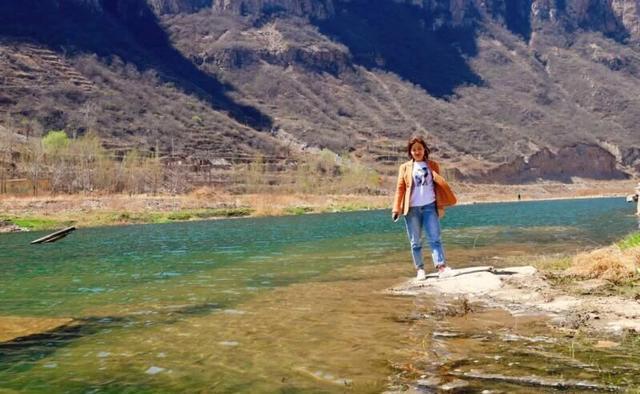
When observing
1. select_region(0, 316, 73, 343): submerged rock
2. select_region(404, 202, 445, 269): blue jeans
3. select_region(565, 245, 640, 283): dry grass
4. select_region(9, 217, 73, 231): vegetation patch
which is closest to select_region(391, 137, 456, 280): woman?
select_region(404, 202, 445, 269): blue jeans

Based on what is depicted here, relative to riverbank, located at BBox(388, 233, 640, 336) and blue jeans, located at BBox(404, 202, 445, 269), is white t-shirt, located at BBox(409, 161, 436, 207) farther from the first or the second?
riverbank, located at BBox(388, 233, 640, 336)

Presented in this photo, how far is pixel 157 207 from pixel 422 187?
53.8 meters

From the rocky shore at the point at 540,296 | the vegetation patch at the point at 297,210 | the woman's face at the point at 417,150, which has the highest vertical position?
the woman's face at the point at 417,150

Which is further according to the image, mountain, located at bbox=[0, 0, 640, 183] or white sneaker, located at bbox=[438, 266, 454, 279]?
mountain, located at bbox=[0, 0, 640, 183]

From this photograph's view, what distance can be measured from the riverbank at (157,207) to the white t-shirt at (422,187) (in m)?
39.4

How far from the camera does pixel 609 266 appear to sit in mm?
9547

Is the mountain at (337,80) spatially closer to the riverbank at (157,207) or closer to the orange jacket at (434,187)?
the riverbank at (157,207)

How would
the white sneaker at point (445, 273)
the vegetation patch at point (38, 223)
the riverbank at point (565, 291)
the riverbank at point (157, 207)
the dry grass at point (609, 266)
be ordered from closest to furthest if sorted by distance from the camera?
the riverbank at point (565, 291)
the dry grass at point (609, 266)
the white sneaker at point (445, 273)
the vegetation patch at point (38, 223)
the riverbank at point (157, 207)

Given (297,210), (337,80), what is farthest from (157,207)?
(337,80)

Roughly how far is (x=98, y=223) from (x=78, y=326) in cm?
4399

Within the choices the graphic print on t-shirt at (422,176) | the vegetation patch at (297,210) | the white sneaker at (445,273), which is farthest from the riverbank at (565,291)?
the vegetation patch at (297,210)

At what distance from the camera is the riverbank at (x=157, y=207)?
49.7m

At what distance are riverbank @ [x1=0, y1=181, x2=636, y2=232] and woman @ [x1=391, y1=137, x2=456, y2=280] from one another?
3926 cm

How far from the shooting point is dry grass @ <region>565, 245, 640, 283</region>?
911 centimetres
